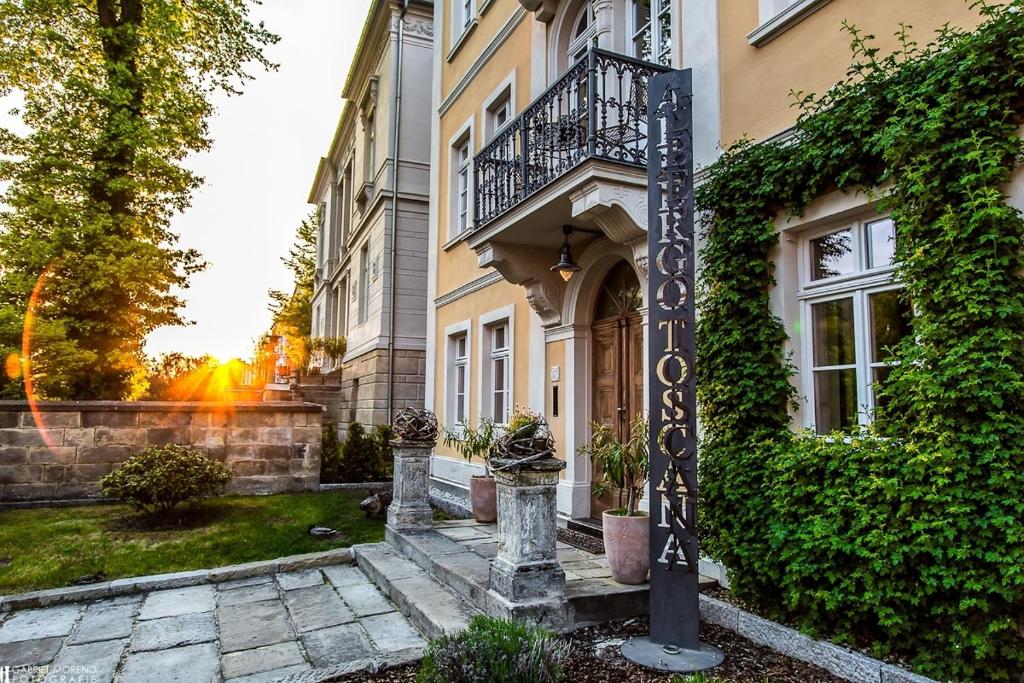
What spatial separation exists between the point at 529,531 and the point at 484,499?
338 cm

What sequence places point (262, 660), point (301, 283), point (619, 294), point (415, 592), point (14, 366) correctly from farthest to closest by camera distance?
point (301, 283), point (14, 366), point (619, 294), point (415, 592), point (262, 660)

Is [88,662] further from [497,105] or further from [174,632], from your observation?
[497,105]

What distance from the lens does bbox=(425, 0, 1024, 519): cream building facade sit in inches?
175

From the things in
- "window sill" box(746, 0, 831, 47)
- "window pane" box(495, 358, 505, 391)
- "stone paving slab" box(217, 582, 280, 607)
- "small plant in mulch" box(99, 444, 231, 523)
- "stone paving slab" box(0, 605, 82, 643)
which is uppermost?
"window sill" box(746, 0, 831, 47)

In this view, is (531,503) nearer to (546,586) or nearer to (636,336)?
(546,586)

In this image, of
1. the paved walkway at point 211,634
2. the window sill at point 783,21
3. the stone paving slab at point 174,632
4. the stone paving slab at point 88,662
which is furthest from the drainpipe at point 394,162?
the window sill at point 783,21

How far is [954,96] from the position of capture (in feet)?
11.5

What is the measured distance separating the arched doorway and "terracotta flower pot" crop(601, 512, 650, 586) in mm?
1641

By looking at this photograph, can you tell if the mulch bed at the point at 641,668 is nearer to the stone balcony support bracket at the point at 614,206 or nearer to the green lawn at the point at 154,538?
the stone balcony support bracket at the point at 614,206

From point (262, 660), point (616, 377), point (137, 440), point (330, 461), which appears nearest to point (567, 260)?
point (616, 377)

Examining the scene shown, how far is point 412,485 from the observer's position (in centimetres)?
719

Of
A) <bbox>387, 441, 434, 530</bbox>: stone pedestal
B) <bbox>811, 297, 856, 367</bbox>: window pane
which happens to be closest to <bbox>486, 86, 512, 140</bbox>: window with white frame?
<bbox>387, 441, 434, 530</bbox>: stone pedestal

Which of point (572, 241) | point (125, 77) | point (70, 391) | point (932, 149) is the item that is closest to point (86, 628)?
point (572, 241)

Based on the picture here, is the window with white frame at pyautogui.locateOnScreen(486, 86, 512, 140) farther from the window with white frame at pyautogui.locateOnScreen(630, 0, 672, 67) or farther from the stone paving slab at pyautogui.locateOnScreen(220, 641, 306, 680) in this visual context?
the stone paving slab at pyautogui.locateOnScreen(220, 641, 306, 680)
